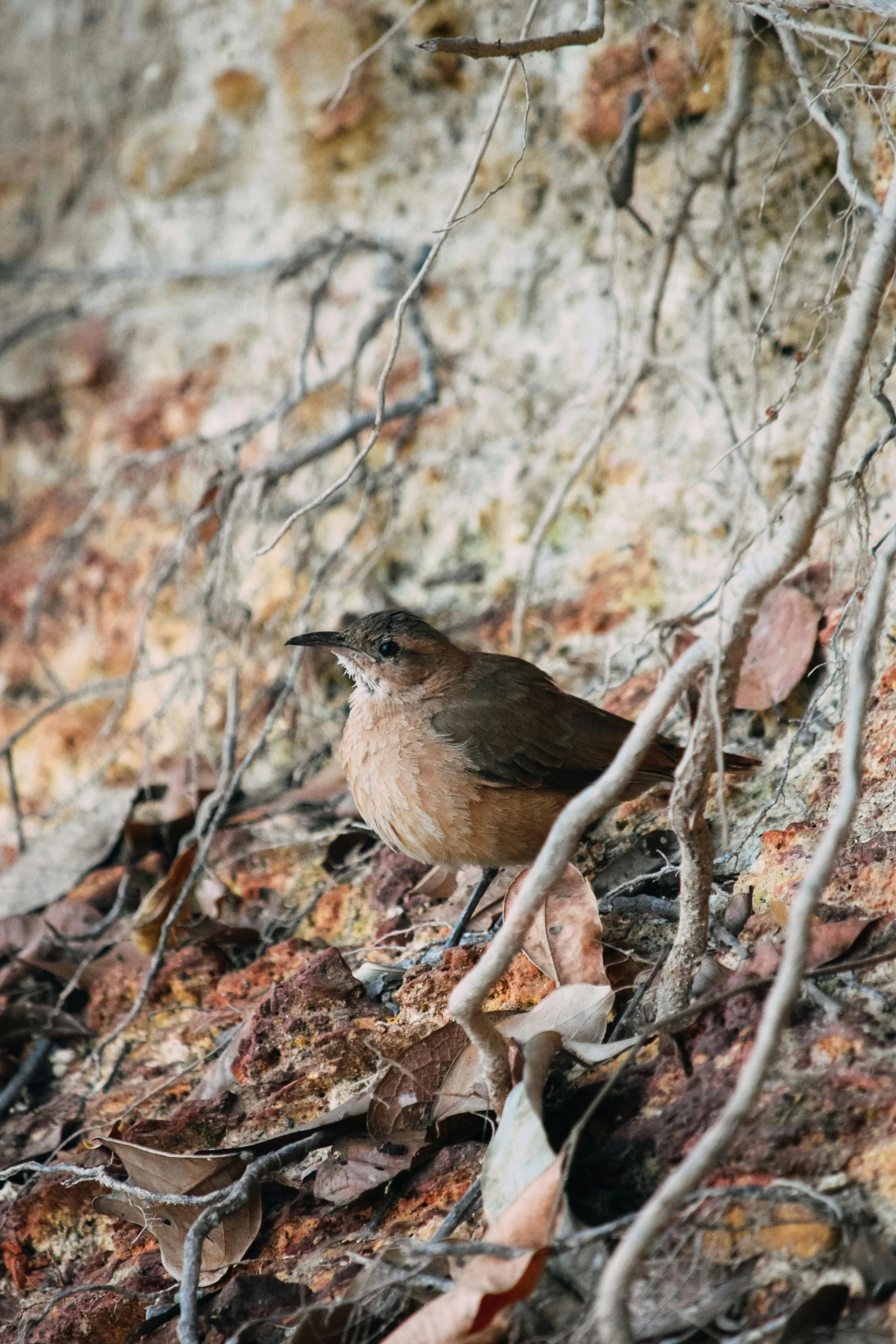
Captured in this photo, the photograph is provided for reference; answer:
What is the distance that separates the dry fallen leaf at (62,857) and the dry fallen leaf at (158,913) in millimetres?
729

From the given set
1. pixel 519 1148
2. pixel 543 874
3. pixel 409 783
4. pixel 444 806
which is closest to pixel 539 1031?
pixel 519 1148

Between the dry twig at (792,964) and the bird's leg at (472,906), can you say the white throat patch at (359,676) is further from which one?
the dry twig at (792,964)

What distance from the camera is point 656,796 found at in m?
3.94

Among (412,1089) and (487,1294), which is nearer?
(487,1294)

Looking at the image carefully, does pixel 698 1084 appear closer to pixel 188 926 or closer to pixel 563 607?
pixel 188 926

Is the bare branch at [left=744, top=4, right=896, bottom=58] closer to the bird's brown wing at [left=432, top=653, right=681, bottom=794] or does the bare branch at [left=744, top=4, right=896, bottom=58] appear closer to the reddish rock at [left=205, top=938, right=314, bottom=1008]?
the bird's brown wing at [left=432, top=653, right=681, bottom=794]

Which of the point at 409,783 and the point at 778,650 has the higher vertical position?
the point at 778,650

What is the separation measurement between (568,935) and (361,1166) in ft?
2.54

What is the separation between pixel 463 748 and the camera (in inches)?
150

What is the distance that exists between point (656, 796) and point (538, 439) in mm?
2028

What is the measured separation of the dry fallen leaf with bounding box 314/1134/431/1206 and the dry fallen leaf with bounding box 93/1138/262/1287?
0.57 feet

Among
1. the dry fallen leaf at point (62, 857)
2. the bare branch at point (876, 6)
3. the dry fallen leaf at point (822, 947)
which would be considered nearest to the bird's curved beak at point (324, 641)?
the dry fallen leaf at point (62, 857)

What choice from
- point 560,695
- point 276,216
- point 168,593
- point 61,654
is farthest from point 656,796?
point 276,216

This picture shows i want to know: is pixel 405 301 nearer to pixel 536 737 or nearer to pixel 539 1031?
pixel 536 737
